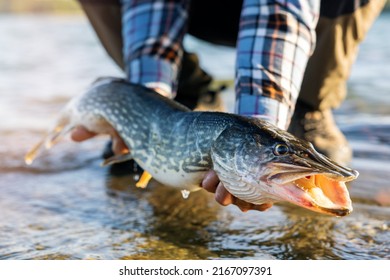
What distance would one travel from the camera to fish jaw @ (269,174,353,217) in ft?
5.43

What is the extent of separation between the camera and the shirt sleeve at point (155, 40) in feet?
8.86

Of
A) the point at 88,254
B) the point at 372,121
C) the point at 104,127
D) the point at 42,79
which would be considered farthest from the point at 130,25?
the point at 42,79

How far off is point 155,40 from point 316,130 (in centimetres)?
101

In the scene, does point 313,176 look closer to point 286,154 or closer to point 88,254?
point 286,154

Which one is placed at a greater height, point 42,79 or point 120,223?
point 120,223

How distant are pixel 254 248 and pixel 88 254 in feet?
1.77

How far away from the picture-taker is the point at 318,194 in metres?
1.70

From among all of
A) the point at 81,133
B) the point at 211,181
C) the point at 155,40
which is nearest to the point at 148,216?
the point at 81,133

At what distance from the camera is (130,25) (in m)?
2.85

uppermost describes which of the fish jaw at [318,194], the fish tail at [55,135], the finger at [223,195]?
the fish jaw at [318,194]

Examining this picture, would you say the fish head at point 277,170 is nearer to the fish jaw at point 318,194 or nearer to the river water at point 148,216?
the fish jaw at point 318,194

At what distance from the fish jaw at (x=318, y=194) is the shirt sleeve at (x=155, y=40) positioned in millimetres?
1093

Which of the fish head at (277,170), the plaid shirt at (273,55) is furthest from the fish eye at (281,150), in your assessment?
the plaid shirt at (273,55)

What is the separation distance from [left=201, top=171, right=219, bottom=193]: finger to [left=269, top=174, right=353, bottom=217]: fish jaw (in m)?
0.27
